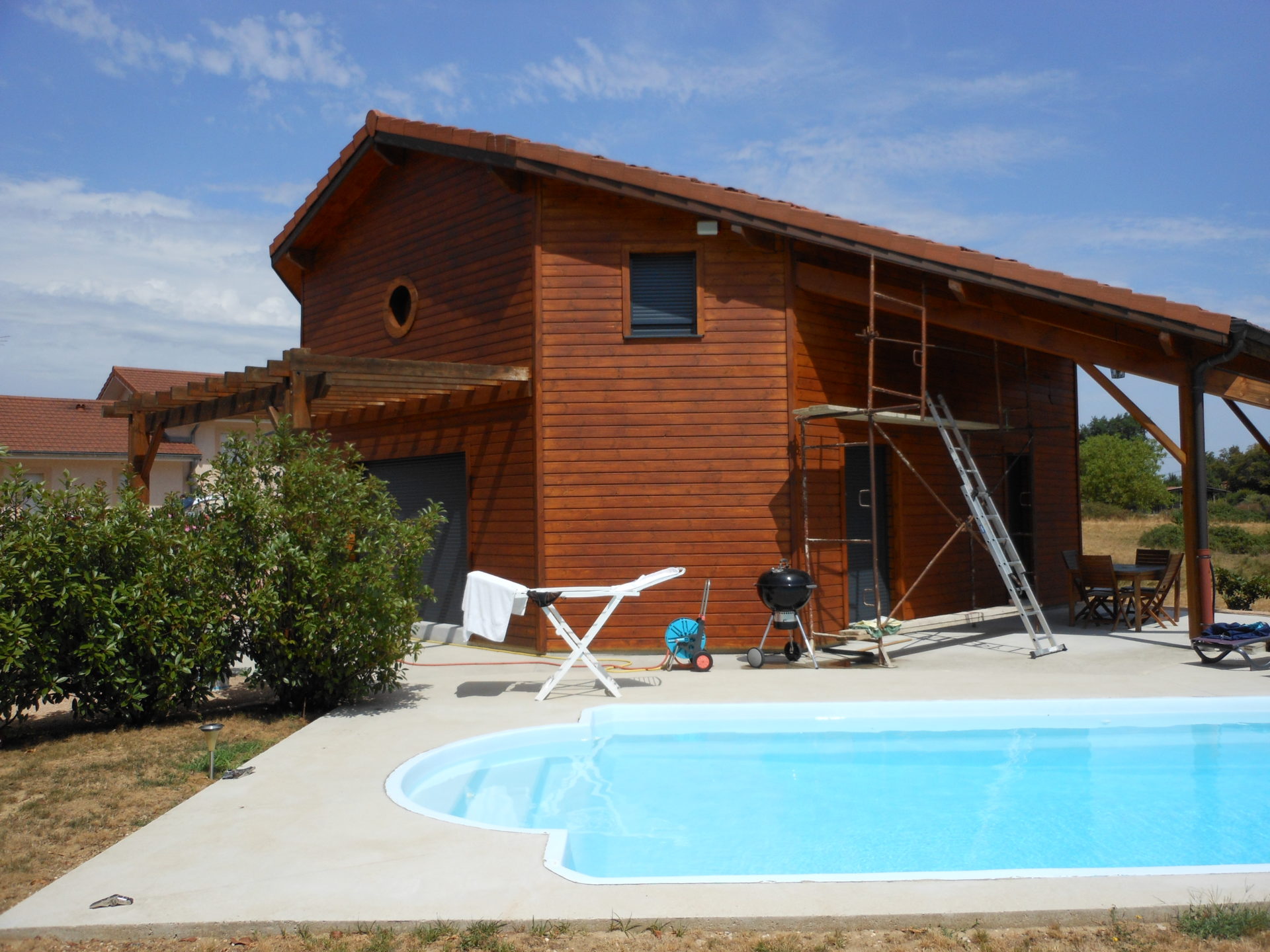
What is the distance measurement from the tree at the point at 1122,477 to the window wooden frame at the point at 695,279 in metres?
38.1

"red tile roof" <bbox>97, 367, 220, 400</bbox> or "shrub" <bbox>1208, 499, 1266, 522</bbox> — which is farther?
"shrub" <bbox>1208, 499, 1266, 522</bbox>

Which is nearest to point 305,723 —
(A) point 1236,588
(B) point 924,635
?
(B) point 924,635

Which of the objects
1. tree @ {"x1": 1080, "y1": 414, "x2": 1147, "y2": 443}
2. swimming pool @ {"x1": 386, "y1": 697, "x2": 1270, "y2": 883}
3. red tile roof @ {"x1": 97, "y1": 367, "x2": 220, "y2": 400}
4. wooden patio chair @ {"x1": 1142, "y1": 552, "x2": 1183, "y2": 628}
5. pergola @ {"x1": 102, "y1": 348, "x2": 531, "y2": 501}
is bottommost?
swimming pool @ {"x1": 386, "y1": 697, "x2": 1270, "y2": 883}

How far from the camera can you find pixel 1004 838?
4.77 metres

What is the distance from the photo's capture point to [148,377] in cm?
2631

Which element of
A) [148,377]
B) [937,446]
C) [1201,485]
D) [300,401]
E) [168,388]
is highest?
[148,377]

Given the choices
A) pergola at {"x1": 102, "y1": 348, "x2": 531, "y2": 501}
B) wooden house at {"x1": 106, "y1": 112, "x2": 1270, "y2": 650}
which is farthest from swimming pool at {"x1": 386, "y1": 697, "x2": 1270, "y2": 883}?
pergola at {"x1": 102, "y1": 348, "x2": 531, "y2": 501}

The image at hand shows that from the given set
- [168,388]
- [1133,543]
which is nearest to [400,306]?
[168,388]

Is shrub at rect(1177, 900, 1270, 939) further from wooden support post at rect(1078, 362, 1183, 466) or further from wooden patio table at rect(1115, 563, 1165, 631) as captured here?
wooden patio table at rect(1115, 563, 1165, 631)

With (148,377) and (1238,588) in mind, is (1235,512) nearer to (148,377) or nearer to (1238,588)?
(1238,588)

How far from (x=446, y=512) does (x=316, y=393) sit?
3.55m

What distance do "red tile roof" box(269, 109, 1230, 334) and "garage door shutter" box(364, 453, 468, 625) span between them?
368 centimetres

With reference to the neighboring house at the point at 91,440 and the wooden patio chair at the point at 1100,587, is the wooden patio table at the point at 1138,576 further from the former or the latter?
the neighboring house at the point at 91,440

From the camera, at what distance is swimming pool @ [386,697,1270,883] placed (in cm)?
445
